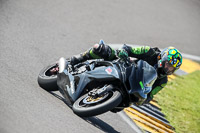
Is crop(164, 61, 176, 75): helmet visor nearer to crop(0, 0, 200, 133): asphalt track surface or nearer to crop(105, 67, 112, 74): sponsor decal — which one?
crop(105, 67, 112, 74): sponsor decal

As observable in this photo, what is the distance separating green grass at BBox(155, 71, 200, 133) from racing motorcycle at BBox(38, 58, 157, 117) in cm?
226

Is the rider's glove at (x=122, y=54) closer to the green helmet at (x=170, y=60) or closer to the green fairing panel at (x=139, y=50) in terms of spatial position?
the green fairing panel at (x=139, y=50)

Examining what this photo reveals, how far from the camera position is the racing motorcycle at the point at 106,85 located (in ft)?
18.2

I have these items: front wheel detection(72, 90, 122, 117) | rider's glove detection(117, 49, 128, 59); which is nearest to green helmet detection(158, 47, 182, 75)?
rider's glove detection(117, 49, 128, 59)

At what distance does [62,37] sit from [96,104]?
414cm

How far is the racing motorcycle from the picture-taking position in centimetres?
556

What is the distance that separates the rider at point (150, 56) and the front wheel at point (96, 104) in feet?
2.32

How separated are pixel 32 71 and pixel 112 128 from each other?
6.60ft

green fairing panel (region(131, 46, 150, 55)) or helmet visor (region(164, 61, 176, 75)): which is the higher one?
green fairing panel (region(131, 46, 150, 55))

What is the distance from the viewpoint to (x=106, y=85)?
572 centimetres

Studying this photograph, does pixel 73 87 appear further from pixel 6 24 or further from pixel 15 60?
pixel 6 24

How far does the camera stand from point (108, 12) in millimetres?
12109

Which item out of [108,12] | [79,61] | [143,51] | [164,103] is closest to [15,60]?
[79,61]

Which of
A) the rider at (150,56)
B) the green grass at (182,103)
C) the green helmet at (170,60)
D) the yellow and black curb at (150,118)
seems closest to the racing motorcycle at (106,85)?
the rider at (150,56)
